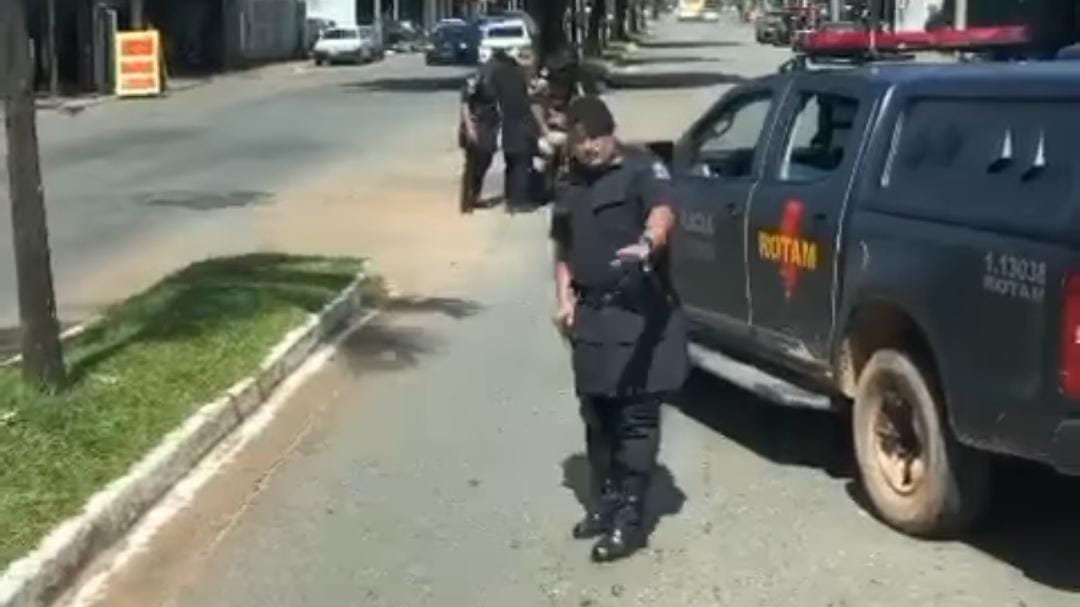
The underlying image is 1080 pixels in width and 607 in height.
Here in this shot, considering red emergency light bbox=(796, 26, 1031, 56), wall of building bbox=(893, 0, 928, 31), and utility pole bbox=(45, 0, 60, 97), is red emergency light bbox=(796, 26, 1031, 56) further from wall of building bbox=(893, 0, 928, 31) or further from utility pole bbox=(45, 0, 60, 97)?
wall of building bbox=(893, 0, 928, 31)

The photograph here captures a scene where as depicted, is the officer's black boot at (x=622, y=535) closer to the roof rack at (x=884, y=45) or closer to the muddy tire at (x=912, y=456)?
the muddy tire at (x=912, y=456)

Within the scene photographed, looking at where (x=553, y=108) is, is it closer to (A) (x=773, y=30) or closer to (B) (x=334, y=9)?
(B) (x=334, y=9)

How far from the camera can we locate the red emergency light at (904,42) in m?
10.1

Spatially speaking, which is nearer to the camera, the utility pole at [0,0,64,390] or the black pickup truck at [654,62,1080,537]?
the black pickup truck at [654,62,1080,537]

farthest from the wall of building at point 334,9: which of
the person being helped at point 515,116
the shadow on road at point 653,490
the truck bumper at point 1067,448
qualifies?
the truck bumper at point 1067,448

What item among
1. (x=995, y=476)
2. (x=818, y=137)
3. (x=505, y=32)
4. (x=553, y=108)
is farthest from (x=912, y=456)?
(x=505, y=32)

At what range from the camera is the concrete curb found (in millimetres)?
6246

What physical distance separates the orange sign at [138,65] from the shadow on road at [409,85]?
4.91 metres

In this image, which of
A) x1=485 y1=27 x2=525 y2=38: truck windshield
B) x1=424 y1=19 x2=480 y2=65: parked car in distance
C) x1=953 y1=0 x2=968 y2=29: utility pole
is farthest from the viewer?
x1=424 y1=19 x2=480 y2=65: parked car in distance

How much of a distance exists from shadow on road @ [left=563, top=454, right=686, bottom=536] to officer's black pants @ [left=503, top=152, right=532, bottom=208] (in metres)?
10.8

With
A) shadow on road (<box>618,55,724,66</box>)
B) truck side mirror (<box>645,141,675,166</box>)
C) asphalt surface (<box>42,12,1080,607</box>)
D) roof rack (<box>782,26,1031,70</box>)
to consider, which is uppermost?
roof rack (<box>782,26,1031,70</box>)

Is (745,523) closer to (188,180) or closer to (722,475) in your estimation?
(722,475)

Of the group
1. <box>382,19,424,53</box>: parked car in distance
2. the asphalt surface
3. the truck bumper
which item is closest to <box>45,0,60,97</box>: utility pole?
the asphalt surface

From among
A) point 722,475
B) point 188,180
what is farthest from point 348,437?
point 188,180
